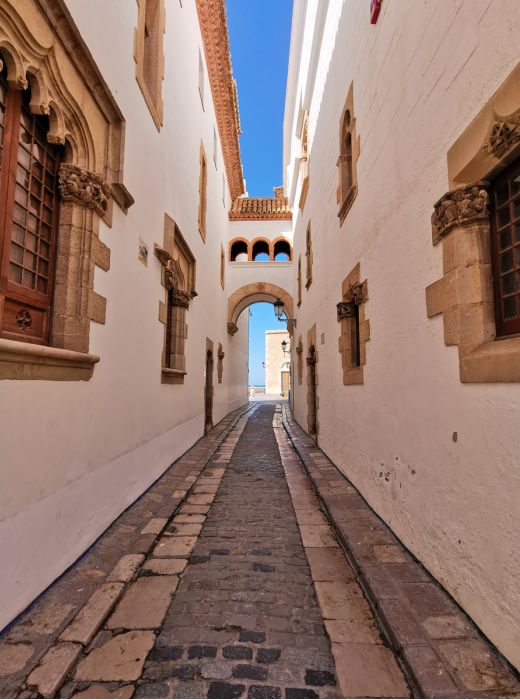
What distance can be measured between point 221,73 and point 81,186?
11.2 meters

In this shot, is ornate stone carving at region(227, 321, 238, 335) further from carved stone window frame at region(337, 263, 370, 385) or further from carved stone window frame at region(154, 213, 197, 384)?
carved stone window frame at region(337, 263, 370, 385)

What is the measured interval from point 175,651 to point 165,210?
19.1 ft

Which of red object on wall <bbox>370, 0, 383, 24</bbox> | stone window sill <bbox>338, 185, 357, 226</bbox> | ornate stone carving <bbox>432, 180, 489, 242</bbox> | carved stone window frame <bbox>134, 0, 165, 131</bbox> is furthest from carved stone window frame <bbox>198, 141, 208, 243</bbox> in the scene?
ornate stone carving <bbox>432, 180, 489, 242</bbox>

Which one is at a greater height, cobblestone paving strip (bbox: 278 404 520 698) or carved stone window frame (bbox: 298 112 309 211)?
carved stone window frame (bbox: 298 112 309 211)

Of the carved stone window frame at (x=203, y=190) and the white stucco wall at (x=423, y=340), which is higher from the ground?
the carved stone window frame at (x=203, y=190)

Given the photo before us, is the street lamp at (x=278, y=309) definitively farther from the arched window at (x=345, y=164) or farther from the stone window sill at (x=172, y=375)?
the arched window at (x=345, y=164)

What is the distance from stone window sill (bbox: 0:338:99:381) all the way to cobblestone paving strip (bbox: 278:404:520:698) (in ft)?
8.50

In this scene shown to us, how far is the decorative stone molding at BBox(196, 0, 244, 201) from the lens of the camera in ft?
32.1

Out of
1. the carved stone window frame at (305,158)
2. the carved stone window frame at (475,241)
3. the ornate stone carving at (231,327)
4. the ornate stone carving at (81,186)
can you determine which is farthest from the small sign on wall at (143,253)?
the ornate stone carving at (231,327)

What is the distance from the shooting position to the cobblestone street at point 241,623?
187 cm

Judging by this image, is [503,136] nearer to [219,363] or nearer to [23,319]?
[23,319]

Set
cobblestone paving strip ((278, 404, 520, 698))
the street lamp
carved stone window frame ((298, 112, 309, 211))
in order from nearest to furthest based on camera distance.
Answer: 1. cobblestone paving strip ((278, 404, 520, 698))
2. carved stone window frame ((298, 112, 309, 211))
3. the street lamp

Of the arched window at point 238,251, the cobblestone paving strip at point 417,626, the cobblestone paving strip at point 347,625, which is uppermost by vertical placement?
the arched window at point 238,251

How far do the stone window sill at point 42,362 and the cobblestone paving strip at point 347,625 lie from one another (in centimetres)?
258
